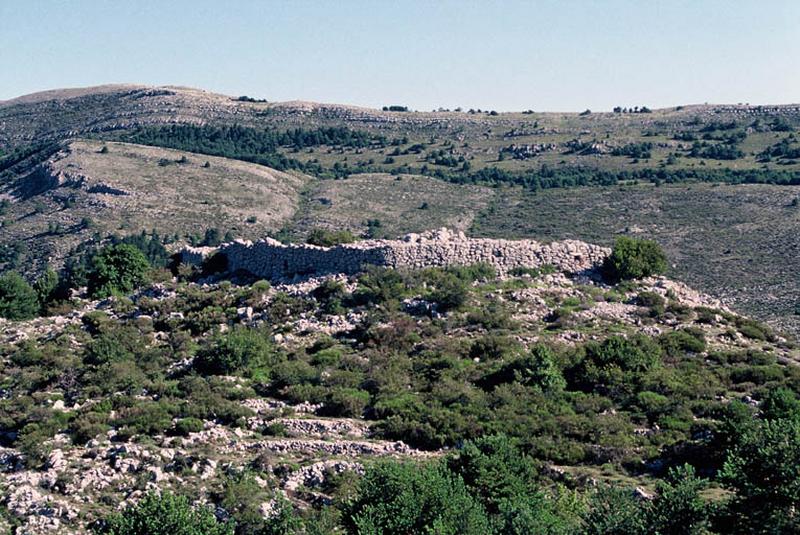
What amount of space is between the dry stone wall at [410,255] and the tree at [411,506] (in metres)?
16.4

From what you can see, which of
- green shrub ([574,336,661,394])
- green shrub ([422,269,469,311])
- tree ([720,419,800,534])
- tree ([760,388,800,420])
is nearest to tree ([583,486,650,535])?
tree ([720,419,800,534])

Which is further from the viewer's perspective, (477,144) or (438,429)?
(477,144)

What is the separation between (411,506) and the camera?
19.2 metres

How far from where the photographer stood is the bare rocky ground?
2153 cm

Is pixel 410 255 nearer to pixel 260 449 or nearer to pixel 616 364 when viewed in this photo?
pixel 616 364

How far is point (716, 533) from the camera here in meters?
19.4

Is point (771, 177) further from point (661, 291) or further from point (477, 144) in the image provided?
point (661, 291)

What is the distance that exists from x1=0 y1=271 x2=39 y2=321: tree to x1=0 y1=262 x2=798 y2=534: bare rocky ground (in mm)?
6330

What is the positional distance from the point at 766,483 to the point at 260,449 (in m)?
11.5

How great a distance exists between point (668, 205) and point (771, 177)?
30.2 feet

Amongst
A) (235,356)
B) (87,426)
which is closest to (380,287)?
(235,356)

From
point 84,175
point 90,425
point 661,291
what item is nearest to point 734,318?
point 661,291

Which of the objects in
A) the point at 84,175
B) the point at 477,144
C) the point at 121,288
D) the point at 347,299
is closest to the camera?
the point at 347,299

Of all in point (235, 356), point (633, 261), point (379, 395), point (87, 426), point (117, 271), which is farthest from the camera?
point (117, 271)
